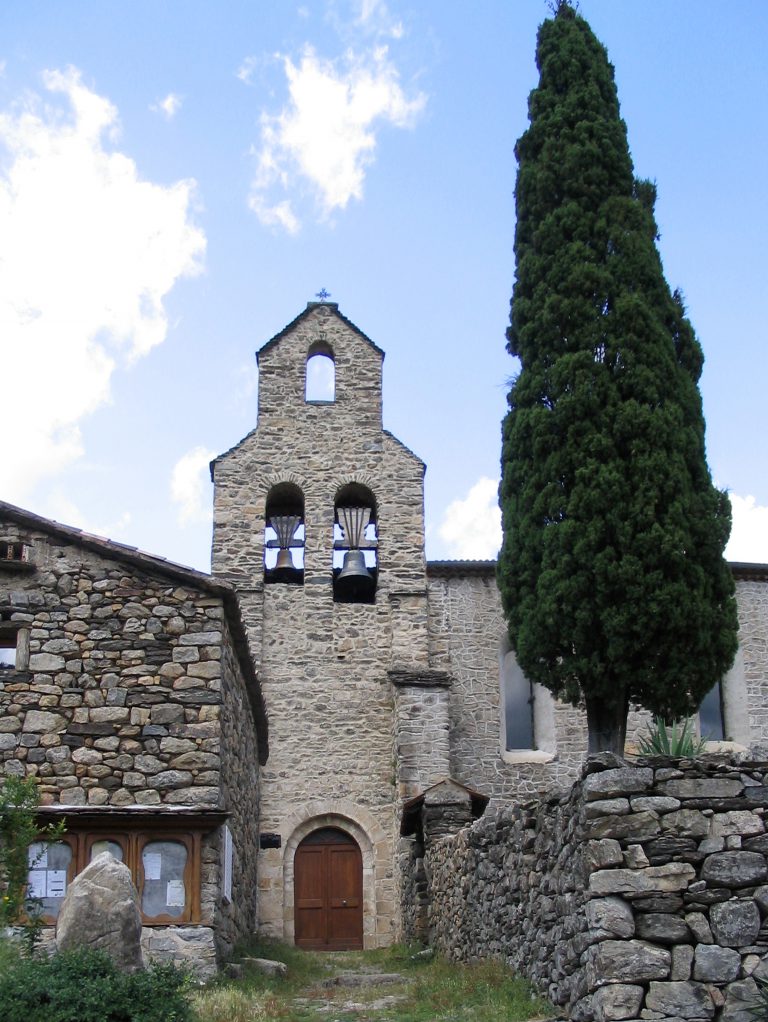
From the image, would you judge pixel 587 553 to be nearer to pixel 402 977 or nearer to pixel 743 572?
pixel 402 977

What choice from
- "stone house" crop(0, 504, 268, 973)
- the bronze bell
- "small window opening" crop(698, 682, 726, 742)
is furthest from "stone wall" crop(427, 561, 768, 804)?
"stone house" crop(0, 504, 268, 973)

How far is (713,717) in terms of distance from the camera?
79.5ft

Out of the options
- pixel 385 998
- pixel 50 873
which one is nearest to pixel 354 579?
pixel 385 998

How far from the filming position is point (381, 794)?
21609 millimetres

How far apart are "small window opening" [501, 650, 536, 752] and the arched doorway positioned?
4.26m

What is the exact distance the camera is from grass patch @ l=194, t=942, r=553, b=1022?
9.35m

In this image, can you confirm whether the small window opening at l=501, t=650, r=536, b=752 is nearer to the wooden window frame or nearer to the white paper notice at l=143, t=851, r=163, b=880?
the wooden window frame

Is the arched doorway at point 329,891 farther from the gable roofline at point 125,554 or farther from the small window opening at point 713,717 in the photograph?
the gable roofline at point 125,554

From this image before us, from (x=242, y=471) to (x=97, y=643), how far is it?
39.4 feet

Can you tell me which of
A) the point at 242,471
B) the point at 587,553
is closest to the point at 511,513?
the point at 587,553

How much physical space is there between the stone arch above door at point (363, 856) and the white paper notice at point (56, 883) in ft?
33.2

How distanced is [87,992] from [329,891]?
47.5 ft

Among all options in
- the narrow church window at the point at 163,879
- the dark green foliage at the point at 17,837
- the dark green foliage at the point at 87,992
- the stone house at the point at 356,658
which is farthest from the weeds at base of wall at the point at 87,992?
the stone house at the point at 356,658

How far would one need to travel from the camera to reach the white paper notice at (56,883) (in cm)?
1110
